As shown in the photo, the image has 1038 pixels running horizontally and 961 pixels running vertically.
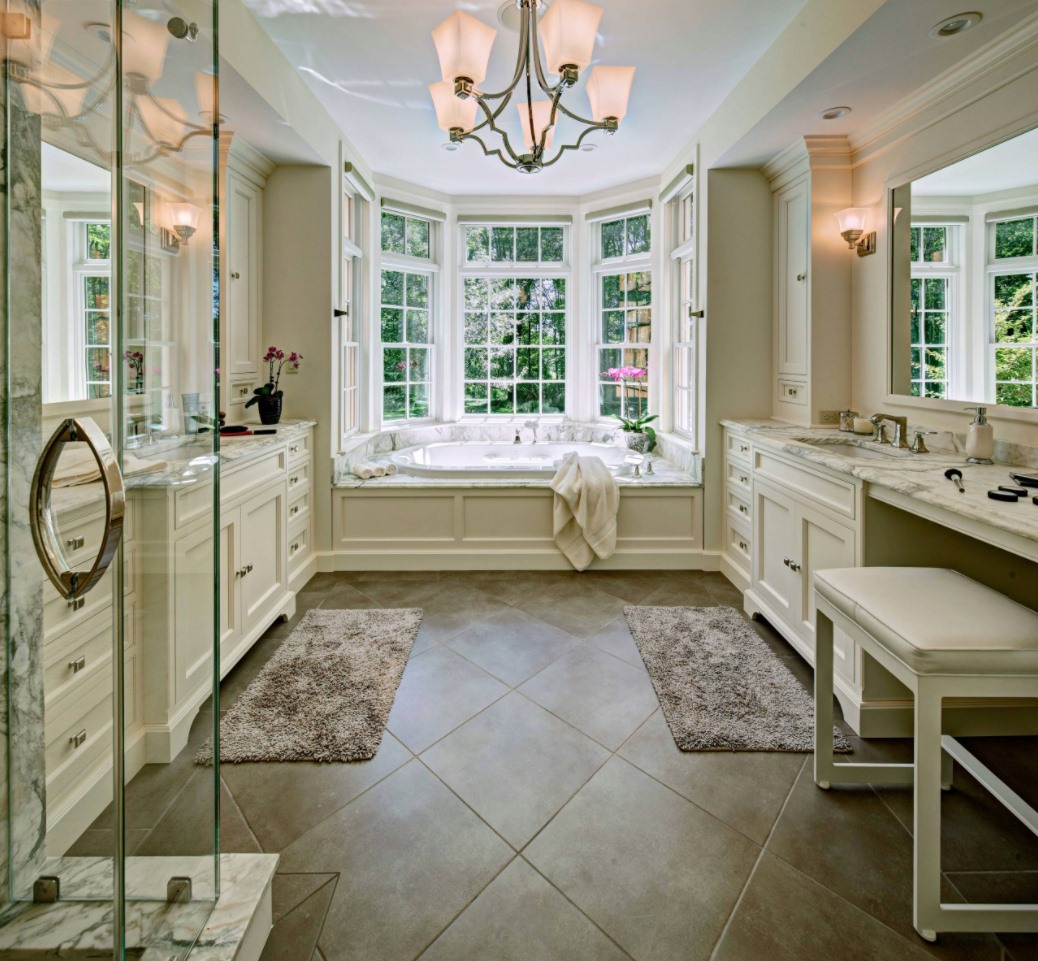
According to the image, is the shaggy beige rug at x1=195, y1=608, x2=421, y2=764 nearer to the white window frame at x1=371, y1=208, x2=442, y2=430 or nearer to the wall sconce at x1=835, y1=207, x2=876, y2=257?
the white window frame at x1=371, y1=208, x2=442, y2=430

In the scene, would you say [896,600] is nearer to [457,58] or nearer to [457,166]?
[457,58]

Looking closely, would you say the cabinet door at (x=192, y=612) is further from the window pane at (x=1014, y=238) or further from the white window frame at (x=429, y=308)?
the white window frame at (x=429, y=308)

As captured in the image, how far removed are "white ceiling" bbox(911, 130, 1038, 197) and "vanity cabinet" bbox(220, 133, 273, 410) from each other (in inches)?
122

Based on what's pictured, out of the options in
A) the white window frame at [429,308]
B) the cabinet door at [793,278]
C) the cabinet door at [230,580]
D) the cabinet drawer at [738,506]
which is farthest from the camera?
the white window frame at [429,308]

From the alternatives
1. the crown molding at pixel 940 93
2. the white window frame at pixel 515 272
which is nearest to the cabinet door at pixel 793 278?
the crown molding at pixel 940 93

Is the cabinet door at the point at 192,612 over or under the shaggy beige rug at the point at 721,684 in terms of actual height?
over

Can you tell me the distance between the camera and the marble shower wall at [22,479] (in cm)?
84

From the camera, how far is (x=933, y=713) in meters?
1.28

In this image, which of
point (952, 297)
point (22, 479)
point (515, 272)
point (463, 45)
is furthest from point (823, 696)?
point (515, 272)

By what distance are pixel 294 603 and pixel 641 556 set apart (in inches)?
79.1

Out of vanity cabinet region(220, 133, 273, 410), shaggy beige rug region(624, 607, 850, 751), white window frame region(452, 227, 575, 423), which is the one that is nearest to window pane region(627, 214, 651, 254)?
white window frame region(452, 227, 575, 423)

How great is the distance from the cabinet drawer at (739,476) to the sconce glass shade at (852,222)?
48.0 inches

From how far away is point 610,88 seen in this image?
2479 millimetres

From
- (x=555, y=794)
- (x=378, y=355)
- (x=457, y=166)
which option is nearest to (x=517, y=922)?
(x=555, y=794)
